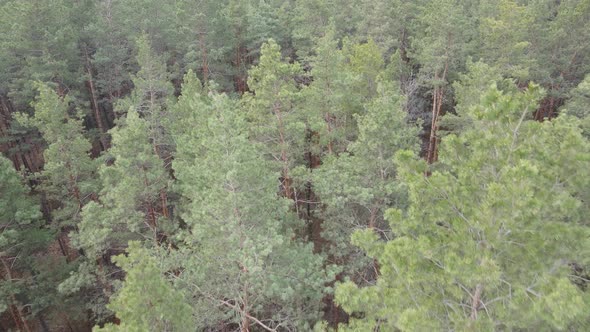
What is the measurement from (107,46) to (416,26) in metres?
20.0

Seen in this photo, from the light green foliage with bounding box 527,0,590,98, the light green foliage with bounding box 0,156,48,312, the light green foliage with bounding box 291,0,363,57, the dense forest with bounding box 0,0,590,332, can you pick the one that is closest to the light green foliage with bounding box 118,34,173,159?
the dense forest with bounding box 0,0,590,332

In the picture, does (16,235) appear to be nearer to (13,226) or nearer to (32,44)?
(13,226)

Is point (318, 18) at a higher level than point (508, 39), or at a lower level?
higher

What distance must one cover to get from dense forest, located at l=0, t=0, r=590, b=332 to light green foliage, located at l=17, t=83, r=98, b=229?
0.31 ft

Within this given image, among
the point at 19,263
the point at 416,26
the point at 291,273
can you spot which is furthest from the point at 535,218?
the point at 416,26

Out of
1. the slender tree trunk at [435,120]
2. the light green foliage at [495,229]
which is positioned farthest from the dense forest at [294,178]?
the slender tree trunk at [435,120]

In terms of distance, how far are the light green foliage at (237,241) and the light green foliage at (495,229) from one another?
12.2ft

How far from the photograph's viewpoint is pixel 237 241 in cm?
1169

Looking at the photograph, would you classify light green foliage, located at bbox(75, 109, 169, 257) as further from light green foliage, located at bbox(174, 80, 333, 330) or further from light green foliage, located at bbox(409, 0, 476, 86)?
light green foliage, located at bbox(409, 0, 476, 86)

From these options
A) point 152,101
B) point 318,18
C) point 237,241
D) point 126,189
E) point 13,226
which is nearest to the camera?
point 237,241

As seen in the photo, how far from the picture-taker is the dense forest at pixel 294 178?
24.1ft

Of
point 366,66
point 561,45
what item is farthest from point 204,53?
point 561,45

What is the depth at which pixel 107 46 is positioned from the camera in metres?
26.7

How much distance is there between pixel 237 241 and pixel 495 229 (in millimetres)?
6889
